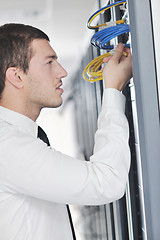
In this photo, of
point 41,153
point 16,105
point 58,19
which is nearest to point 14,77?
point 16,105

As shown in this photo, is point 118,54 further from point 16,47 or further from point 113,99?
point 16,47

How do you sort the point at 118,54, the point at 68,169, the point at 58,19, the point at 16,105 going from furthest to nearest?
the point at 58,19, the point at 16,105, the point at 118,54, the point at 68,169

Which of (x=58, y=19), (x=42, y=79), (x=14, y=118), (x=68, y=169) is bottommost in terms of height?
(x=68, y=169)

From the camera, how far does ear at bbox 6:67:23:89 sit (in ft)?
3.41

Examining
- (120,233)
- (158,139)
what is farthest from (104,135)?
(120,233)

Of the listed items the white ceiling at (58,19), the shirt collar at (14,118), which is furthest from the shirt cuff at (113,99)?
the white ceiling at (58,19)

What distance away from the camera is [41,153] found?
0.86 meters

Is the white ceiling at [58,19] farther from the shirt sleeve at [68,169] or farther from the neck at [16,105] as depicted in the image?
the shirt sleeve at [68,169]

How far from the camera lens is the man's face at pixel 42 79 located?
1.04 m

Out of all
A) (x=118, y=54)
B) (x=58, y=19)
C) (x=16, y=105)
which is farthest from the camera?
(x=58, y=19)

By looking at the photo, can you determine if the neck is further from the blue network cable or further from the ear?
the blue network cable

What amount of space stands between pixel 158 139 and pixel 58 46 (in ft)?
7.18

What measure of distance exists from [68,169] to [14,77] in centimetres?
38

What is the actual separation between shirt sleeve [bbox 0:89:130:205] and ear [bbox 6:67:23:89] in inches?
8.1
